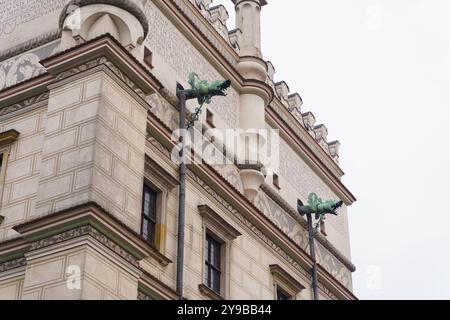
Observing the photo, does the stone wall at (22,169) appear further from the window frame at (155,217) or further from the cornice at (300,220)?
the cornice at (300,220)

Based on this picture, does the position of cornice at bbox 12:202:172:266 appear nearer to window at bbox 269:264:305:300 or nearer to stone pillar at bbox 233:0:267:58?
window at bbox 269:264:305:300

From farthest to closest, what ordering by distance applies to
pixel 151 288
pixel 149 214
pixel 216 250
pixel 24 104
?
pixel 216 250 < pixel 149 214 < pixel 24 104 < pixel 151 288

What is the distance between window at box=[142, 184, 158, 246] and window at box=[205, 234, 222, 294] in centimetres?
185

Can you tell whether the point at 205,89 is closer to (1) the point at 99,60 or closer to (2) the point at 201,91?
(2) the point at 201,91

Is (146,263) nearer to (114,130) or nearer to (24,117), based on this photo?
(114,130)

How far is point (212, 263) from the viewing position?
1908cm

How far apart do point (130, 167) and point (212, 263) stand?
12.8ft

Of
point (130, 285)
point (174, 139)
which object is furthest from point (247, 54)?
point (130, 285)

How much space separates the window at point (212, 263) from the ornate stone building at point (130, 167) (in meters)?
0.04

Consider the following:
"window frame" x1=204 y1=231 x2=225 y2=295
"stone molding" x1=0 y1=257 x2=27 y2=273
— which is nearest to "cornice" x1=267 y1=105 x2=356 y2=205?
"window frame" x1=204 y1=231 x2=225 y2=295

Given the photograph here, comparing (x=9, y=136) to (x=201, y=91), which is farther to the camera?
(x=201, y=91)

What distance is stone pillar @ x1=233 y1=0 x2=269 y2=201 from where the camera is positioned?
2150cm

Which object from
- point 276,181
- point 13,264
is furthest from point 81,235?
point 276,181
